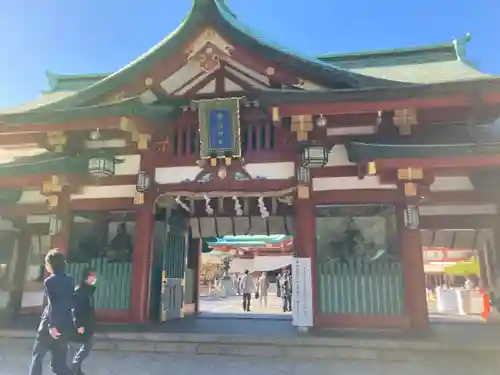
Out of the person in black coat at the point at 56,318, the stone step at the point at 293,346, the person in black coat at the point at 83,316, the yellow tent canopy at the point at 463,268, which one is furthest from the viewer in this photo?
the yellow tent canopy at the point at 463,268

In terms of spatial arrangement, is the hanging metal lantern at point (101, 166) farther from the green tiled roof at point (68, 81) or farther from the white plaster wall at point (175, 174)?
the green tiled roof at point (68, 81)

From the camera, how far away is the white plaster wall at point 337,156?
8.77 m

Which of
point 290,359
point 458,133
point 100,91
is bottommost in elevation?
point 290,359

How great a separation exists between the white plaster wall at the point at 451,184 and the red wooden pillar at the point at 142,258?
626cm

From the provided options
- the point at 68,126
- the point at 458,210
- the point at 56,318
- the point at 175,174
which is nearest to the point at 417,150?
the point at 458,210

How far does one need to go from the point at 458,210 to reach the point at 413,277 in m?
2.57

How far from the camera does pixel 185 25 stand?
8695 millimetres

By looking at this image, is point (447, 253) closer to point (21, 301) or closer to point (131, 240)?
point (131, 240)

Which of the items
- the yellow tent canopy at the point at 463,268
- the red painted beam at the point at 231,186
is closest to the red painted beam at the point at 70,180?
the red painted beam at the point at 231,186

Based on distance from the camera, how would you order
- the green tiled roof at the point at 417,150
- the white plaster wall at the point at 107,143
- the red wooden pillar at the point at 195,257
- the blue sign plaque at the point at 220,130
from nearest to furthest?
the green tiled roof at the point at 417,150 → the blue sign plaque at the point at 220,130 → the white plaster wall at the point at 107,143 → the red wooden pillar at the point at 195,257

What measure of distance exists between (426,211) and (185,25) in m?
6.84

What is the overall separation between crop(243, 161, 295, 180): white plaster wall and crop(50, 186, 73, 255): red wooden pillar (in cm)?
435

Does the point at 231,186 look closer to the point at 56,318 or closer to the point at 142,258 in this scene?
the point at 142,258

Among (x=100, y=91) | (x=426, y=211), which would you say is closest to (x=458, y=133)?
(x=426, y=211)
